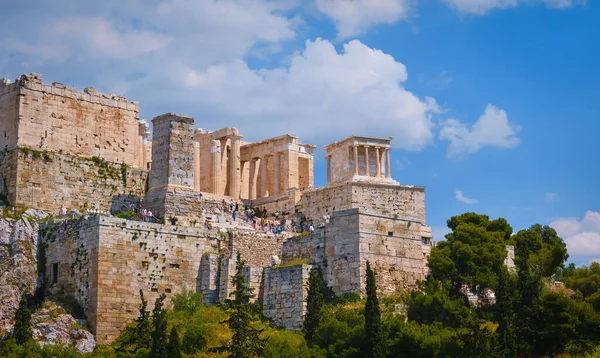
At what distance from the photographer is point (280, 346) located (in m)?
49.1

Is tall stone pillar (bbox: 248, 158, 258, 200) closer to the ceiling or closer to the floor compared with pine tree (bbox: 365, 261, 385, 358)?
closer to the ceiling

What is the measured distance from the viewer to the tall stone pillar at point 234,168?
69294 mm

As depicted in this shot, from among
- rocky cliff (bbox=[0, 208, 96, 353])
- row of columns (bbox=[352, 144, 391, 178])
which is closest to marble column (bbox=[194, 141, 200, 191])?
row of columns (bbox=[352, 144, 391, 178])

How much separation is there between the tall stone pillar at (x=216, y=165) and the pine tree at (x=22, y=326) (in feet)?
67.8

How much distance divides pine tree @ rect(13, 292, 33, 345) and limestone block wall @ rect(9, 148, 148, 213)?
844cm

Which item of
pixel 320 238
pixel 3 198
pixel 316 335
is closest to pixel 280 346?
pixel 316 335

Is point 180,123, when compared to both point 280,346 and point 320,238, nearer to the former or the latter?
point 320,238

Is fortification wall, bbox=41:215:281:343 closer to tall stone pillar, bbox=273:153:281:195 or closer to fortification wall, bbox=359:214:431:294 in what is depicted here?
fortification wall, bbox=359:214:431:294

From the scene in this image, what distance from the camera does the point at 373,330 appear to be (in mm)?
47594

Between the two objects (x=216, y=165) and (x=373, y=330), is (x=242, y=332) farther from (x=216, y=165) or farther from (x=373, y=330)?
(x=216, y=165)

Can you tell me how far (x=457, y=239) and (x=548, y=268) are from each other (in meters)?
7.88

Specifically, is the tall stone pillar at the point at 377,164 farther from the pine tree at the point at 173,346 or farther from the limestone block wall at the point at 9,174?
the pine tree at the point at 173,346

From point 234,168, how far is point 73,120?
11.7 metres

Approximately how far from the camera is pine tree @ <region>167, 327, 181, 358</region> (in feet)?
156
